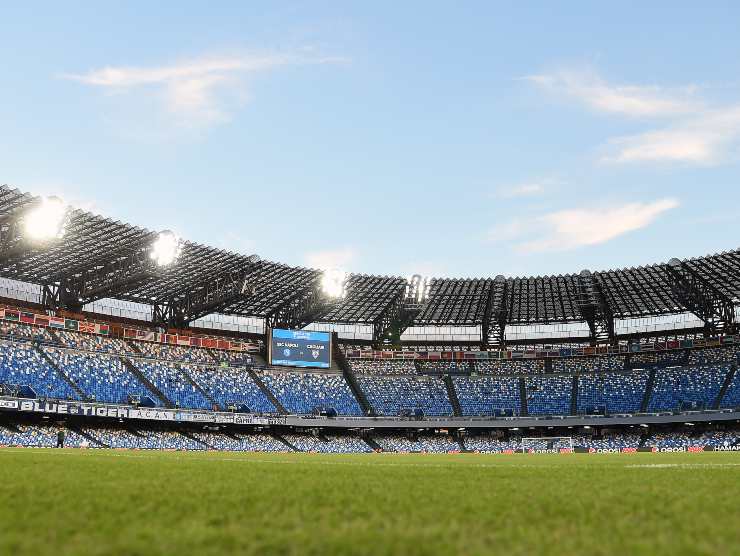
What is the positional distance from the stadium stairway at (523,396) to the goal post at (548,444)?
2.88 meters

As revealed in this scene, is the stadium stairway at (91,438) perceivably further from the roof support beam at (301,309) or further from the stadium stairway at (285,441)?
the roof support beam at (301,309)

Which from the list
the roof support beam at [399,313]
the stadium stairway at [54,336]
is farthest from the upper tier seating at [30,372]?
the roof support beam at [399,313]

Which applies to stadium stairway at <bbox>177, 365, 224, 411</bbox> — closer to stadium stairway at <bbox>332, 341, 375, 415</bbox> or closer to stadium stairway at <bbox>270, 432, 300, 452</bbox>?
stadium stairway at <bbox>270, 432, 300, 452</bbox>

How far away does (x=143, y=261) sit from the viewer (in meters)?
61.6

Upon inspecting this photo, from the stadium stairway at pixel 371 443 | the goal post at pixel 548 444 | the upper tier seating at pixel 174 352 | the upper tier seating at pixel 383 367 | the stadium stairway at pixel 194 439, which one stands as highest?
the upper tier seating at pixel 174 352

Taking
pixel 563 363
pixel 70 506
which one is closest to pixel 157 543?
pixel 70 506

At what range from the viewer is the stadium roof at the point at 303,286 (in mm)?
58375

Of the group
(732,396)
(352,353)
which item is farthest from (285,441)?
(732,396)

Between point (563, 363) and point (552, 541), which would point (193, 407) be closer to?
point (563, 363)

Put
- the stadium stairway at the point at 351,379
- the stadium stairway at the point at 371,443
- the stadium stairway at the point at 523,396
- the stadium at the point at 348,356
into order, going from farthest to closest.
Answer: the stadium stairway at the point at 351,379 → the stadium stairway at the point at 523,396 → the stadium stairway at the point at 371,443 → the stadium at the point at 348,356

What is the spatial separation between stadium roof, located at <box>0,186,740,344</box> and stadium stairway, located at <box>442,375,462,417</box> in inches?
282

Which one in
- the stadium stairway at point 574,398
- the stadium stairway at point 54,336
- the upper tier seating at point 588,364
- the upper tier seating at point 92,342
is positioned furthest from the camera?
the upper tier seating at point 588,364

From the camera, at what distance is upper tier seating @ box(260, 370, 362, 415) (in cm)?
7800

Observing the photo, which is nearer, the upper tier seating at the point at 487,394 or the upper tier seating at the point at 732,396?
the upper tier seating at the point at 732,396
